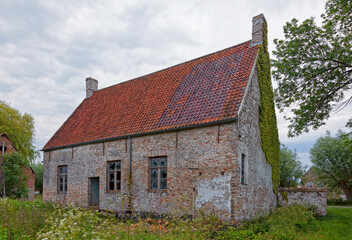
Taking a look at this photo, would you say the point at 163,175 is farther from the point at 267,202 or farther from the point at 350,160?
the point at 350,160

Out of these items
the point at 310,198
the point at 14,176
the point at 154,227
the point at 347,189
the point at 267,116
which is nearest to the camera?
the point at 154,227

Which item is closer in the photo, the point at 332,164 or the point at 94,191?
the point at 94,191

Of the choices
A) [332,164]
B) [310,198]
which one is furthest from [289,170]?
[310,198]

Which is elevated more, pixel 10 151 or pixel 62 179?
pixel 10 151

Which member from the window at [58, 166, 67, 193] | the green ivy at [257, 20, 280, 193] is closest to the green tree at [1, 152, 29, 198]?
the window at [58, 166, 67, 193]

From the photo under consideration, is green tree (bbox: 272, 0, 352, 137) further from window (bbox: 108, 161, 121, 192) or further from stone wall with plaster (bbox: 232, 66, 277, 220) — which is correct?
window (bbox: 108, 161, 121, 192)

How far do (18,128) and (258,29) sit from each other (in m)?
30.6

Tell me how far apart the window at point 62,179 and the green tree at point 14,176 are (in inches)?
323

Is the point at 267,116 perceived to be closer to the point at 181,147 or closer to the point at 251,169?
the point at 251,169

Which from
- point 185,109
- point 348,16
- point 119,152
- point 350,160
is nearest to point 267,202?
point 185,109

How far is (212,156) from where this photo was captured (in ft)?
37.3

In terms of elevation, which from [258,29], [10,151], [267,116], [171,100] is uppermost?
[258,29]

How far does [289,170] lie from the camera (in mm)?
28891

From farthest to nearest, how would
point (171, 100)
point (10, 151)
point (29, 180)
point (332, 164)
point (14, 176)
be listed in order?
point (332, 164) < point (29, 180) < point (10, 151) < point (14, 176) < point (171, 100)
